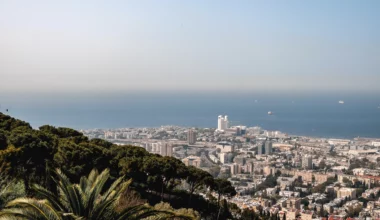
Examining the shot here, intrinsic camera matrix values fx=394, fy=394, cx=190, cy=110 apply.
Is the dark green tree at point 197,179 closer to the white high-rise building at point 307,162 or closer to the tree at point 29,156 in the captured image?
the tree at point 29,156

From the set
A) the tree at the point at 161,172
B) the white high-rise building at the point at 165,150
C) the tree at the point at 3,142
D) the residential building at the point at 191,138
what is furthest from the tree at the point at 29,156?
the residential building at the point at 191,138

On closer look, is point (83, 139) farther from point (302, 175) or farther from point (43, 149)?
point (302, 175)

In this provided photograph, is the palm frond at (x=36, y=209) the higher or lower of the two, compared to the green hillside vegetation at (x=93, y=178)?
higher

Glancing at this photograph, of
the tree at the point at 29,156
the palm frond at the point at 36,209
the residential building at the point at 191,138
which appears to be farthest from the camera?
the residential building at the point at 191,138

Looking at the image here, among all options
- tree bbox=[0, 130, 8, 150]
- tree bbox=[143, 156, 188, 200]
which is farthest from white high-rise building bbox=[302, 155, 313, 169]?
tree bbox=[0, 130, 8, 150]

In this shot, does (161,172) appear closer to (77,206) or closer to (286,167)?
(77,206)

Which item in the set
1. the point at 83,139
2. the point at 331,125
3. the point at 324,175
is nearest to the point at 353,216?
the point at 324,175
